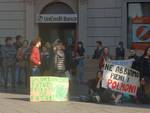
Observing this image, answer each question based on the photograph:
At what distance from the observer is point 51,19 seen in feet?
86.3

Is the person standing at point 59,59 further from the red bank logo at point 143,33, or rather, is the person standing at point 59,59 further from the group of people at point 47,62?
the red bank logo at point 143,33

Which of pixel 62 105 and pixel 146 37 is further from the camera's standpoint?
pixel 146 37

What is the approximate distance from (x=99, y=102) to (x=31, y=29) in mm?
10985

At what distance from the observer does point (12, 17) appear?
1042 inches

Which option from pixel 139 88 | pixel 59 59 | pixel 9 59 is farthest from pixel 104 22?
pixel 139 88

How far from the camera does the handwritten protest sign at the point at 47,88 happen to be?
52.2 feet

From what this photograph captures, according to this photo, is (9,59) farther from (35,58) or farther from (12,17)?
(12,17)

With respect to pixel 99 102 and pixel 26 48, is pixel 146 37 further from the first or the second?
pixel 99 102

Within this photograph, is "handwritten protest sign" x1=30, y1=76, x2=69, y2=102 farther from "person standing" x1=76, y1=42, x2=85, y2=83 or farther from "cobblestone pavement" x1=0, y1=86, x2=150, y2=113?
"person standing" x1=76, y1=42, x2=85, y2=83

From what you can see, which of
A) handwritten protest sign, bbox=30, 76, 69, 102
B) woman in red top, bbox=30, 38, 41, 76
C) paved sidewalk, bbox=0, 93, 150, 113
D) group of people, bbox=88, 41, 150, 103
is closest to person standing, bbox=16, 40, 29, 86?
woman in red top, bbox=30, 38, 41, 76

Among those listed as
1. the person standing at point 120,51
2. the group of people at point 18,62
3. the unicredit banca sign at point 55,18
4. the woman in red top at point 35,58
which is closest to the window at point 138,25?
the person standing at point 120,51

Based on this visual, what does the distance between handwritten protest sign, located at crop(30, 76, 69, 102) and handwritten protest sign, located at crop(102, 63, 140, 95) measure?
121cm

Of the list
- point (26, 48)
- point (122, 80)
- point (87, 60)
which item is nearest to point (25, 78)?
point (26, 48)

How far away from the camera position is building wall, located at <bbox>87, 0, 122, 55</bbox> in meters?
25.6
